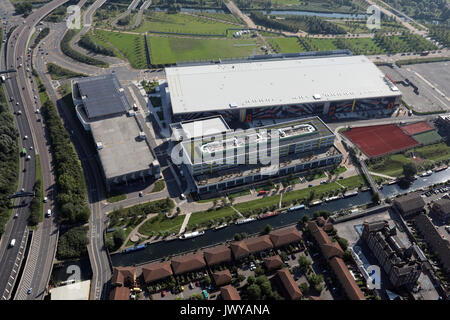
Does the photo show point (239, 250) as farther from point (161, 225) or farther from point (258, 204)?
point (161, 225)

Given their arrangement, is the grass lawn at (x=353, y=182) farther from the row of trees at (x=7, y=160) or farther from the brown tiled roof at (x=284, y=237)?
the row of trees at (x=7, y=160)

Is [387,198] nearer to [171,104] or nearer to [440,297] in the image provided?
[440,297]

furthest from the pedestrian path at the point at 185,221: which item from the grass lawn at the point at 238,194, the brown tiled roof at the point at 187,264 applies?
the grass lawn at the point at 238,194

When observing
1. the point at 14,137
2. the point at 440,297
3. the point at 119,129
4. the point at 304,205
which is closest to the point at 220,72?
the point at 119,129

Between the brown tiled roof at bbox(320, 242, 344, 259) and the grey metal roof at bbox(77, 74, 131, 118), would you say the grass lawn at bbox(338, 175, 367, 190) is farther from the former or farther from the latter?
the grey metal roof at bbox(77, 74, 131, 118)

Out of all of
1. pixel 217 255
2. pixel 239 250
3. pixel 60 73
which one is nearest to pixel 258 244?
pixel 239 250

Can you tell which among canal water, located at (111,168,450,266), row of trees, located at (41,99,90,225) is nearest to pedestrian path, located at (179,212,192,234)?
canal water, located at (111,168,450,266)
